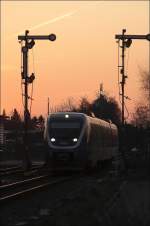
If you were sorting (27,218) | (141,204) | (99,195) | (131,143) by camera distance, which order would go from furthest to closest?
1. (131,143)
2. (99,195)
3. (141,204)
4. (27,218)

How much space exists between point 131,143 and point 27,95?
120 ft

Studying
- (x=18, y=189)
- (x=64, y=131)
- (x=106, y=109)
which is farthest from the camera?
(x=106, y=109)

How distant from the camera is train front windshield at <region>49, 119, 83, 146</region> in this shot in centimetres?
3469

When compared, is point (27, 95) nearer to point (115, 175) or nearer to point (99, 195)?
point (115, 175)

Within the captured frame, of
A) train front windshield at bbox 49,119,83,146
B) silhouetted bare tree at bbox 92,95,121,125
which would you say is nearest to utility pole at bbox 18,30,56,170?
train front windshield at bbox 49,119,83,146

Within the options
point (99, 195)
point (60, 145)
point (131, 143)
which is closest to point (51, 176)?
point (60, 145)

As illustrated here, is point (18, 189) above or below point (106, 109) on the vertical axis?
below

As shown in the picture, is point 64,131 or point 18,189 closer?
point 18,189

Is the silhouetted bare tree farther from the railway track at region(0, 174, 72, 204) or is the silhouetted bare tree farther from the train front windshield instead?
the railway track at region(0, 174, 72, 204)

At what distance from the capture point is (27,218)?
16641 millimetres

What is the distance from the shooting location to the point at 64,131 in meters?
35.0

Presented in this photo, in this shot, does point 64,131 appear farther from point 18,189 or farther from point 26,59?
point 18,189

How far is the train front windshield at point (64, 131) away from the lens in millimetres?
34688

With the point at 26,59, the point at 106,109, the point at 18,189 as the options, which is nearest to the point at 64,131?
the point at 26,59
